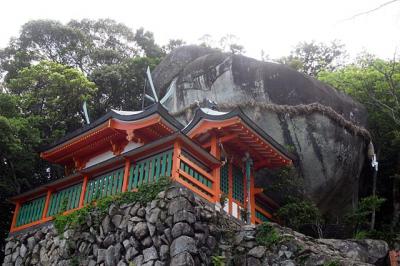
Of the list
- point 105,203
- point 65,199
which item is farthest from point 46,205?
point 105,203

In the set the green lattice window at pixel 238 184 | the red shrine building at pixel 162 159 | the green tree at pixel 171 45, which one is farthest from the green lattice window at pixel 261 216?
the green tree at pixel 171 45

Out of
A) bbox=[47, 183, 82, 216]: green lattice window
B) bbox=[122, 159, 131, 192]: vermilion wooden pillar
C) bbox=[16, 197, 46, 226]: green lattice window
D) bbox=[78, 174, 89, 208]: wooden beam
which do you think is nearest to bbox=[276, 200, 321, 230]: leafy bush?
bbox=[122, 159, 131, 192]: vermilion wooden pillar

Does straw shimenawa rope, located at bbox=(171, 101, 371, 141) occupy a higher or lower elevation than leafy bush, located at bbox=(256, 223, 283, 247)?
higher

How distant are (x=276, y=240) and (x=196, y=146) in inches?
130

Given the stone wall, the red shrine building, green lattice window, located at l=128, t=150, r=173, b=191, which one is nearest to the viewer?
the stone wall

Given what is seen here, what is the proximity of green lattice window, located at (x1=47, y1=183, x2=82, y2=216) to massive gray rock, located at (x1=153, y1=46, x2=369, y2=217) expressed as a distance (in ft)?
24.4

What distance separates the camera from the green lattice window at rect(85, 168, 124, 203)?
1277 centimetres

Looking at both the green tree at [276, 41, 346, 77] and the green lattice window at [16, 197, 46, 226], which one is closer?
the green lattice window at [16, 197, 46, 226]

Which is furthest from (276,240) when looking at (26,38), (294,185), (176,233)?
(26,38)

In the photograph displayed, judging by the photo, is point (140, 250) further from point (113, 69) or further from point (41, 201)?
point (113, 69)

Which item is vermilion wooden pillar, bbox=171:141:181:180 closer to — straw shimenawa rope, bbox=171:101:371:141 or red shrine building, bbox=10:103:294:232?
red shrine building, bbox=10:103:294:232

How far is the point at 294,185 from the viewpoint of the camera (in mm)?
17125

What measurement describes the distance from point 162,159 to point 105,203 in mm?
2088

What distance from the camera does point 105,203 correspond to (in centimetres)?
1219
